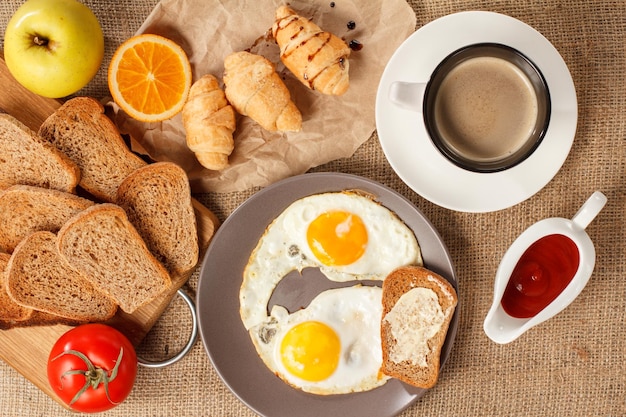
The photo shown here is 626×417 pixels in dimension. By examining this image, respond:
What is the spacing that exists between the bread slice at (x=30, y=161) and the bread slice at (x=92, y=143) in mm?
52

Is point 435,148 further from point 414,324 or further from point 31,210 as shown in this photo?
point 31,210

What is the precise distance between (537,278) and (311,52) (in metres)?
1.23

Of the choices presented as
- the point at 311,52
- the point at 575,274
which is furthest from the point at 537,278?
the point at 311,52

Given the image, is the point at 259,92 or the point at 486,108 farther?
the point at 259,92

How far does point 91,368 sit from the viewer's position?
2453mm

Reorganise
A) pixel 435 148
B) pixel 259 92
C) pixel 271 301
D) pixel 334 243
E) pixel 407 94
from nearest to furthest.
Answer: pixel 407 94 → pixel 435 148 → pixel 259 92 → pixel 334 243 → pixel 271 301

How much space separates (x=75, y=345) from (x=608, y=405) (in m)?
2.22

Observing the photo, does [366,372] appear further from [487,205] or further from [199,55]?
[199,55]

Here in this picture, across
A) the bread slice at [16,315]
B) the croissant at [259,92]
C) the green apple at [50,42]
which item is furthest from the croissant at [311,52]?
the bread slice at [16,315]

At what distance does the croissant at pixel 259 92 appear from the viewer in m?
2.42

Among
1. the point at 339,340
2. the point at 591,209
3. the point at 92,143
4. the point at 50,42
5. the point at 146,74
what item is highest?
the point at 50,42

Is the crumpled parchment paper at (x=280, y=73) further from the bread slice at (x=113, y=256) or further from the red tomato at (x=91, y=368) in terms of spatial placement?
the red tomato at (x=91, y=368)

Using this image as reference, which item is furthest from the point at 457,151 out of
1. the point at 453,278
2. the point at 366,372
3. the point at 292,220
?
the point at 366,372

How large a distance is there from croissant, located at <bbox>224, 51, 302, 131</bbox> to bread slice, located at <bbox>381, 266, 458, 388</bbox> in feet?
2.48
